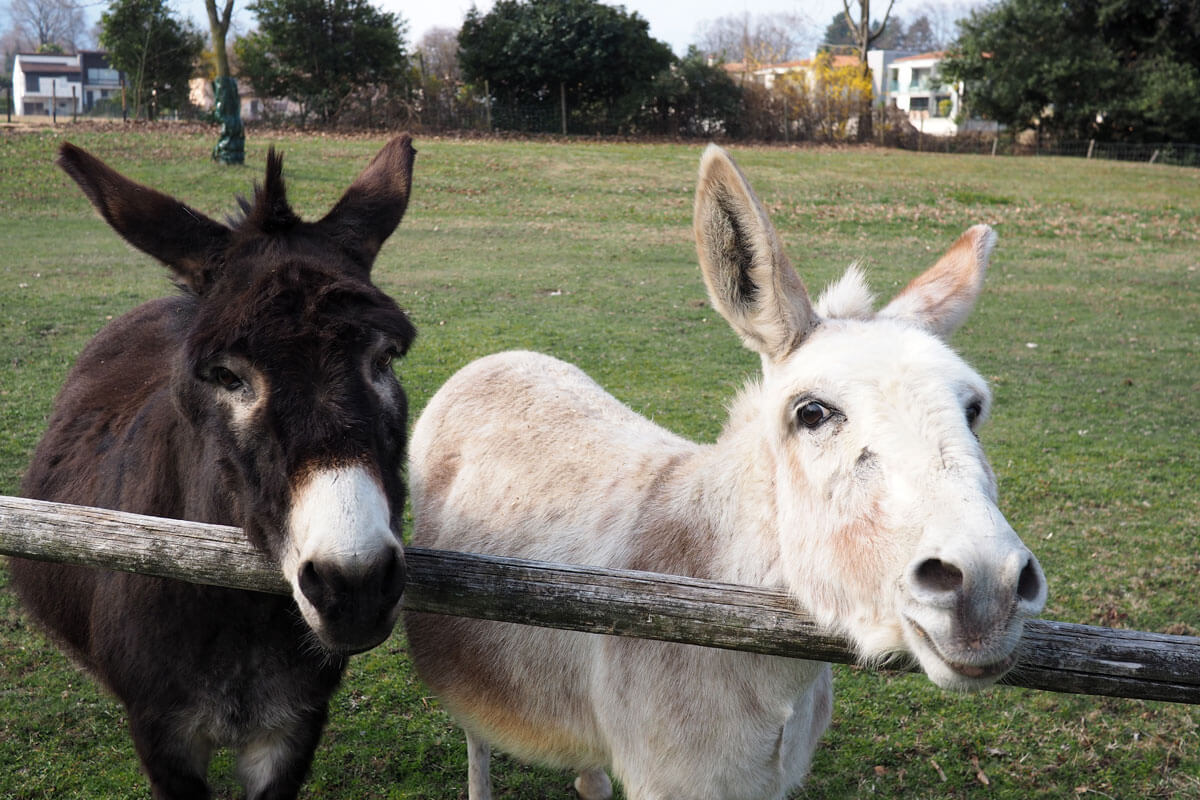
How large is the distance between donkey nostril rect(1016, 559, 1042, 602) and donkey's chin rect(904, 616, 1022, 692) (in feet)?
0.19

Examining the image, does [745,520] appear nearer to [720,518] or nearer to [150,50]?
[720,518]

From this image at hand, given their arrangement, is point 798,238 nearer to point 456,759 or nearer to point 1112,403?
Answer: point 1112,403

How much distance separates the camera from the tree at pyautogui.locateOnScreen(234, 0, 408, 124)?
35.0m

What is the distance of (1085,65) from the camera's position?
38219 millimetres

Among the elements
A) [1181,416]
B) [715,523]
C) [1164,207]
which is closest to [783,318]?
[715,523]

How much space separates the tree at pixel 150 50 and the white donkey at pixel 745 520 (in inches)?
1489

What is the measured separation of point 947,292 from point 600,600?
1.52 metres

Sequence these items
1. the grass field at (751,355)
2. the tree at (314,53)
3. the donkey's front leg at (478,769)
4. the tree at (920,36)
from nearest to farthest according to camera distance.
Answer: the donkey's front leg at (478,769) → the grass field at (751,355) → the tree at (314,53) → the tree at (920,36)

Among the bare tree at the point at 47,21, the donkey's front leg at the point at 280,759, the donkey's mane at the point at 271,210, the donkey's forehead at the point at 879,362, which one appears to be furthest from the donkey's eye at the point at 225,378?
the bare tree at the point at 47,21

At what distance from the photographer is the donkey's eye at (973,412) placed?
2.28m

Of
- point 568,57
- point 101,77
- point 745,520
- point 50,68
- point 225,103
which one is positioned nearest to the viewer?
point 745,520

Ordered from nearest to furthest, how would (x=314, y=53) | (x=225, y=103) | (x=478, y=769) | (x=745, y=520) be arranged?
(x=745, y=520) < (x=478, y=769) < (x=225, y=103) < (x=314, y=53)

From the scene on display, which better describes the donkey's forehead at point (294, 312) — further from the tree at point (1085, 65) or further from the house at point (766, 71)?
the tree at point (1085, 65)

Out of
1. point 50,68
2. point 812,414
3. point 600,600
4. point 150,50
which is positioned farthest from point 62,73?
point 812,414
